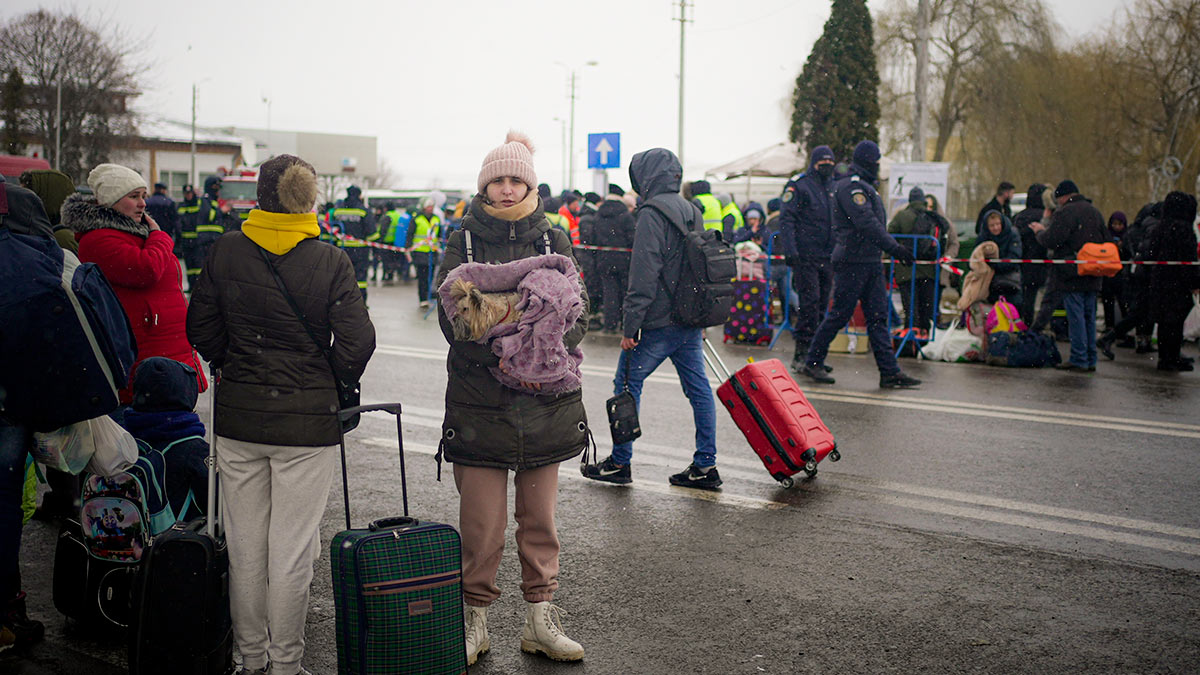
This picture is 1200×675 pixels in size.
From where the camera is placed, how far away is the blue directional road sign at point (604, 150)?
1941cm

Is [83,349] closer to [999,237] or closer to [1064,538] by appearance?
[1064,538]

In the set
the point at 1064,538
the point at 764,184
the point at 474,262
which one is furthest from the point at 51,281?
the point at 764,184

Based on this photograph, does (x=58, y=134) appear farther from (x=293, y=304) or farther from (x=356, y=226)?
(x=293, y=304)

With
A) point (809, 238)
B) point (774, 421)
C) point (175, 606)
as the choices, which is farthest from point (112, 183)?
point (809, 238)

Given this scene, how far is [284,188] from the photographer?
368 centimetres

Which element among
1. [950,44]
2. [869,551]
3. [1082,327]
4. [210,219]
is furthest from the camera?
[950,44]

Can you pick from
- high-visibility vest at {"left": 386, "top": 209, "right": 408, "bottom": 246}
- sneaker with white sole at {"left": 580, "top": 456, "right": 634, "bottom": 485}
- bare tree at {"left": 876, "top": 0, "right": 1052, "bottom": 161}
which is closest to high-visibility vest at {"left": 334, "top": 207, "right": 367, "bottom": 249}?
high-visibility vest at {"left": 386, "top": 209, "right": 408, "bottom": 246}

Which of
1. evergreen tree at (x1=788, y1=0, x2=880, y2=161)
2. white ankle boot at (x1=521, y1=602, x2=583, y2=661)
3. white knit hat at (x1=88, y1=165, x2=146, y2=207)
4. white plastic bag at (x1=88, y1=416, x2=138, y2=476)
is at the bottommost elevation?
white ankle boot at (x1=521, y1=602, x2=583, y2=661)

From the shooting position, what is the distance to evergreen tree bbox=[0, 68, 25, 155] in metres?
38.8

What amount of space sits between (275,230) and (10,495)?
4.65 ft

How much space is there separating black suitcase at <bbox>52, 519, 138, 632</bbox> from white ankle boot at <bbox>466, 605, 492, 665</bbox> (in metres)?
1.32

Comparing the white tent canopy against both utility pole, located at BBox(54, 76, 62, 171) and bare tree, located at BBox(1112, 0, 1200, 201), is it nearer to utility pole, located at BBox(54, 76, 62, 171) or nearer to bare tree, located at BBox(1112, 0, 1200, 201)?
bare tree, located at BBox(1112, 0, 1200, 201)

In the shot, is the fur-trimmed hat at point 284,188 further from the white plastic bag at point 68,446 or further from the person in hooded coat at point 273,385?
the white plastic bag at point 68,446

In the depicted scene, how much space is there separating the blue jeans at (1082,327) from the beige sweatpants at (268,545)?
32.6 ft
